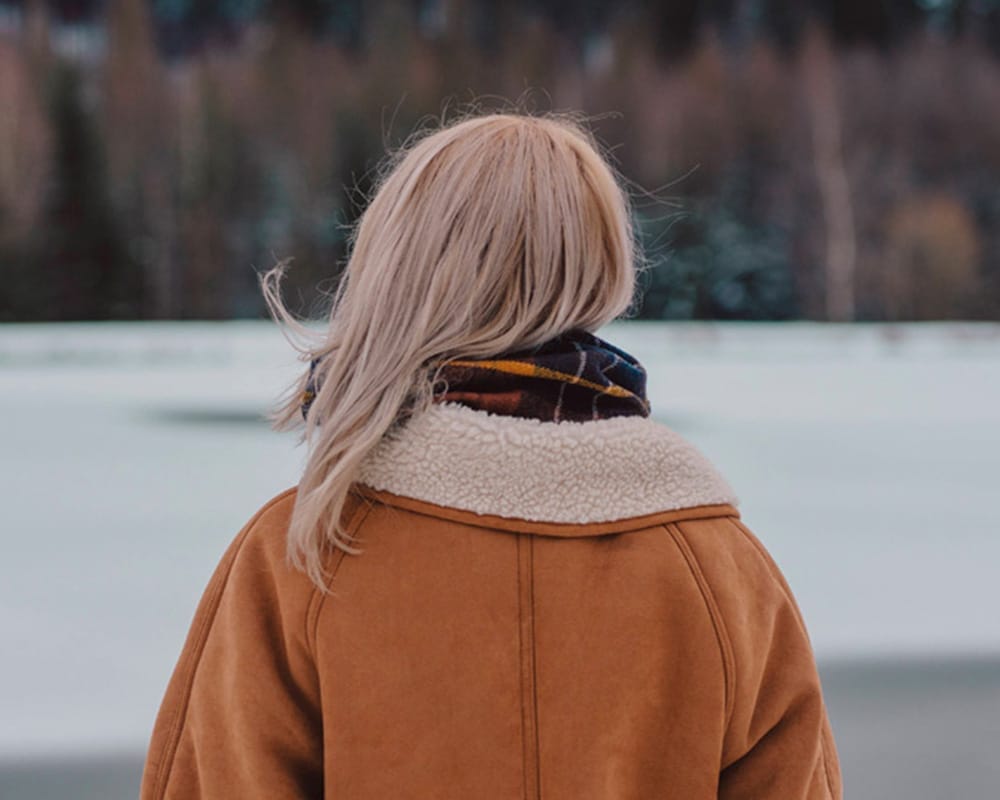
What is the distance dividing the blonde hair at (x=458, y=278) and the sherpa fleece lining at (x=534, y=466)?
23 millimetres

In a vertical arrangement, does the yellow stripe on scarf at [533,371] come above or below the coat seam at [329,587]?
above

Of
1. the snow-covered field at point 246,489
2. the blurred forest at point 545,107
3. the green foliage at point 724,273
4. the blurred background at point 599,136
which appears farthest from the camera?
the green foliage at point 724,273

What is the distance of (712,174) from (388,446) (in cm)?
843

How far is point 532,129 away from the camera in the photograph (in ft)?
2.18

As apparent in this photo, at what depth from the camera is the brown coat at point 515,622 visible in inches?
23.7

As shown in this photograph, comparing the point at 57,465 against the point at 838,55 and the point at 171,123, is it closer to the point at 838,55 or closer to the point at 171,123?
the point at 171,123

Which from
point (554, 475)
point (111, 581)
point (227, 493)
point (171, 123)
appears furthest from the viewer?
point (171, 123)

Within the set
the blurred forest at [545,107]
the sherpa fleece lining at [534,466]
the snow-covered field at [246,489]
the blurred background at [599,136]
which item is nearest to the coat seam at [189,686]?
the sherpa fleece lining at [534,466]

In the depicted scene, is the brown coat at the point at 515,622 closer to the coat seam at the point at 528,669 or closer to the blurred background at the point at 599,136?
the coat seam at the point at 528,669

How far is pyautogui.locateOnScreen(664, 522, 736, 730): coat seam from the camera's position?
618mm

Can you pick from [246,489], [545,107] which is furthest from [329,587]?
[545,107]

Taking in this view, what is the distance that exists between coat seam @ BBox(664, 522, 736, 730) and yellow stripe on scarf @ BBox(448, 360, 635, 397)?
94mm

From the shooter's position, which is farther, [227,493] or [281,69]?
[281,69]

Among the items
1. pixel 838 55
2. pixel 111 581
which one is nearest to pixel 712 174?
pixel 838 55
